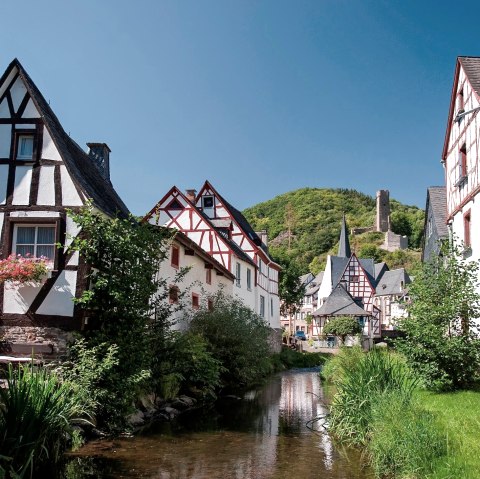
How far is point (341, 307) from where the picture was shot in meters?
47.7

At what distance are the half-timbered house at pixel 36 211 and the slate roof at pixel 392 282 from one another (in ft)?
171

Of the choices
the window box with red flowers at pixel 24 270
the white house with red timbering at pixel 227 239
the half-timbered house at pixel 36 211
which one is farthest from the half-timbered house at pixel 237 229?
the window box with red flowers at pixel 24 270

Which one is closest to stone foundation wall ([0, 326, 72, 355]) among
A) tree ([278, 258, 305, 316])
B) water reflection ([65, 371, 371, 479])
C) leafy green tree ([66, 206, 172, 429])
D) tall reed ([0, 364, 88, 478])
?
leafy green tree ([66, 206, 172, 429])

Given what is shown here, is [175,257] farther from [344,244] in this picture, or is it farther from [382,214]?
[382,214]

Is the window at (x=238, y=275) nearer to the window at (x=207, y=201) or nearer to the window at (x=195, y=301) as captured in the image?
the window at (x=207, y=201)

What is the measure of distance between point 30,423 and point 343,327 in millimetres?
37954

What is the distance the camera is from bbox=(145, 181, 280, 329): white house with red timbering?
94.2ft

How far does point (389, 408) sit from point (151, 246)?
6621mm

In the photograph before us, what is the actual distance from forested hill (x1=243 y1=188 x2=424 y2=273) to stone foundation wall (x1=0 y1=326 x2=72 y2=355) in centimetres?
8575

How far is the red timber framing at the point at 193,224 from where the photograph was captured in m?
28.7

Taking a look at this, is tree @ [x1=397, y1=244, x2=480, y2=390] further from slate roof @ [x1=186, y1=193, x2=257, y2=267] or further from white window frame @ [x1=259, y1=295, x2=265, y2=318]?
white window frame @ [x1=259, y1=295, x2=265, y2=318]

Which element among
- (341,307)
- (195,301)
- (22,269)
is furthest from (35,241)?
(341,307)

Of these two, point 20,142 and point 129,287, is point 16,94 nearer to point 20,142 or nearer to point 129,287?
point 20,142

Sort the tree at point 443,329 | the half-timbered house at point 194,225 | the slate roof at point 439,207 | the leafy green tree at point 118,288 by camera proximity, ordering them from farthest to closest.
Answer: the half-timbered house at point 194,225 < the slate roof at point 439,207 < the tree at point 443,329 < the leafy green tree at point 118,288
